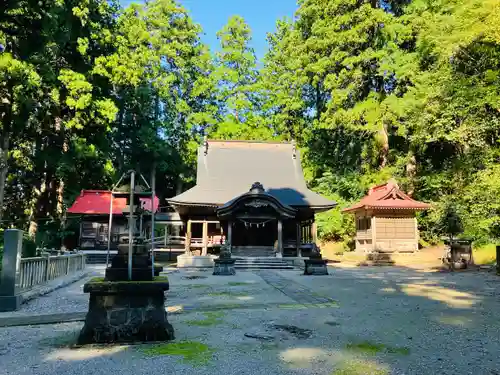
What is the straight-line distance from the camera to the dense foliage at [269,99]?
14633 millimetres

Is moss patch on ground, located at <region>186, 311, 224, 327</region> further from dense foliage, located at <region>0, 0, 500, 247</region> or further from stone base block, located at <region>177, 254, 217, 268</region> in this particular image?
stone base block, located at <region>177, 254, 217, 268</region>

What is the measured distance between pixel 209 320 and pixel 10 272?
381 cm

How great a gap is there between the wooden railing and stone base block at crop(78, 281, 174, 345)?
Answer: 3.92 meters

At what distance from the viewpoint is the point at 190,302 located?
7500 mm

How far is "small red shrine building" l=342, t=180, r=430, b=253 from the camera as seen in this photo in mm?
20562

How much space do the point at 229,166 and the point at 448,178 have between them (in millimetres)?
12549

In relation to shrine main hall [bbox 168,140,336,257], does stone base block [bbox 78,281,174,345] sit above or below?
below

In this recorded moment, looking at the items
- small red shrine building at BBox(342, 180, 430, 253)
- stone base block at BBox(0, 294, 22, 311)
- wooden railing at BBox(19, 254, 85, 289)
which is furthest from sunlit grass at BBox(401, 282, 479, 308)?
small red shrine building at BBox(342, 180, 430, 253)

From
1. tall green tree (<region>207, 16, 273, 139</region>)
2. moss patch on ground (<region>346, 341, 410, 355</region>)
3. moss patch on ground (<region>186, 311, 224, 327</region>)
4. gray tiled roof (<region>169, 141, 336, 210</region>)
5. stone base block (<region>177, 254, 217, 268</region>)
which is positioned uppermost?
tall green tree (<region>207, 16, 273, 139</region>)

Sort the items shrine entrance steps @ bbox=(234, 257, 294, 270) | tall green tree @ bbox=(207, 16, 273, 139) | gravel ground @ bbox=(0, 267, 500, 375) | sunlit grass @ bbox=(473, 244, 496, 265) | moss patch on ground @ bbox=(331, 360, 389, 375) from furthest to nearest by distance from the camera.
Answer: tall green tree @ bbox=(207, 16, 273, 139)
shrine entrance steps @ bbox=(234, 257, 294, 270)
sunlit grass @ bbox=(473, 244, 496, 265)
gravel ground @ bbox=(0, 267, 500, 375)
moss patch on ground @ bbox=(331, 360, 389, 375)

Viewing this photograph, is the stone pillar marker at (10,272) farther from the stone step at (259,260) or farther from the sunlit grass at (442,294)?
the stone step at (259,260)

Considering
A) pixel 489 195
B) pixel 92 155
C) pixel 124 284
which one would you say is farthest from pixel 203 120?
pixel 124 284

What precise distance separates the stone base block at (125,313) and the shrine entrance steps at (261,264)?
40.7ft

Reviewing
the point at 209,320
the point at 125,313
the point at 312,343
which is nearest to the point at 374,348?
the point at 312,343
